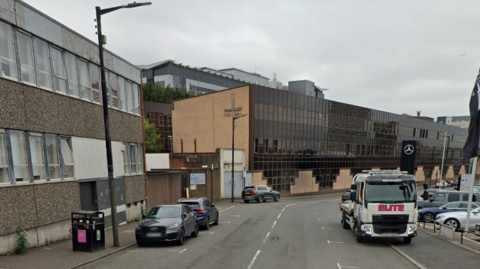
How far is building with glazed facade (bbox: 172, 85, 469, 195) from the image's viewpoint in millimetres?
43156

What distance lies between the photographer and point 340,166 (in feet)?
191

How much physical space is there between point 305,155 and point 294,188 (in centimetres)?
558

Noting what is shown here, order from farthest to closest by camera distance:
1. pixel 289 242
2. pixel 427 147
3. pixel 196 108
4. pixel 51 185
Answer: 1. pixel 427 147
2. pixel 196 108
3. pixel 289 242
4. pixel 51 185

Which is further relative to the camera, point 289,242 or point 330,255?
point 289,242

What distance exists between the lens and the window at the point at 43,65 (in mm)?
12312

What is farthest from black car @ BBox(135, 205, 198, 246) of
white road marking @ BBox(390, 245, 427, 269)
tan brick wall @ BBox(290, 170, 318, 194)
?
tan brick wall @ BBox(290, 170, 318, 194)

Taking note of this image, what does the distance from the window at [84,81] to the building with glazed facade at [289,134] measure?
90.9 ft

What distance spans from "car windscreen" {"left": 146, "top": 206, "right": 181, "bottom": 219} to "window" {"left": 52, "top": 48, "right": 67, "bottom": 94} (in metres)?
6.39

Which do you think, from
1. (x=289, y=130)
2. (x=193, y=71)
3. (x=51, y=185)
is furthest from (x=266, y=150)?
(x=193, y=71)

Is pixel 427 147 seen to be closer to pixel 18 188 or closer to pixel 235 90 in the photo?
pixel 235 90

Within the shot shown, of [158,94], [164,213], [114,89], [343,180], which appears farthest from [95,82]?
[158,94]

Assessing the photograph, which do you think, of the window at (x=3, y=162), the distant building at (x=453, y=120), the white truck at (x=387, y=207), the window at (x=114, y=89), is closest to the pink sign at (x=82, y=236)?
the window at (x=3, y=162)

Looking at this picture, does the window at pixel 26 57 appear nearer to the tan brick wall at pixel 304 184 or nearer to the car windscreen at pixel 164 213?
the car windscreen at pixel 164 213

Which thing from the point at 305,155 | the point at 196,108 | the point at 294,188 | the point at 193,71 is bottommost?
the point at 294,188
